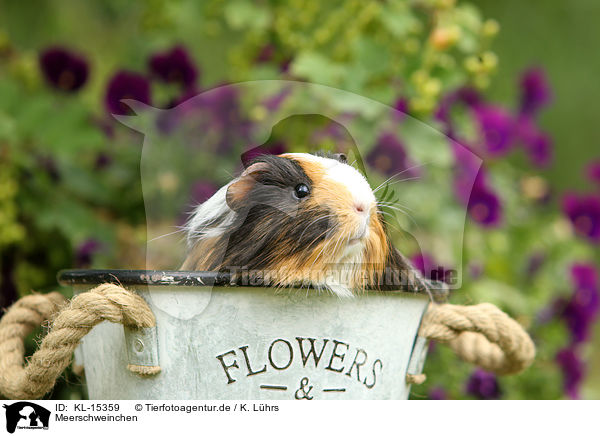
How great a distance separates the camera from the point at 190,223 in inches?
29.2

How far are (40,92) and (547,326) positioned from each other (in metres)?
1.43

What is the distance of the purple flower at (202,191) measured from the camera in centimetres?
75

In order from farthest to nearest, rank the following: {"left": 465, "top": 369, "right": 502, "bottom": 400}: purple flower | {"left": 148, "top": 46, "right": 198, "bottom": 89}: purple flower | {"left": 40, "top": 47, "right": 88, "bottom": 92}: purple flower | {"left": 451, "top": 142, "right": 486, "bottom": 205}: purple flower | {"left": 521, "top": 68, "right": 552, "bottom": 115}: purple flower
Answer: {"left": 521, "top": 68, "right": 552, "bottom": 115}: purple flower → {"left": 40, "top": 47, "right": 88, "bottom": 92}: purple flower → {"left": 148, "top": 46, "right": 198, "bottom": 89}: purple flower → {"left": 465, "top": 369, "right": 502, "bottom": 400}: purple flower → {"left": 451, "top": 142, "right": 486, "bottom": 205}: purple flower

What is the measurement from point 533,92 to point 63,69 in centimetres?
132

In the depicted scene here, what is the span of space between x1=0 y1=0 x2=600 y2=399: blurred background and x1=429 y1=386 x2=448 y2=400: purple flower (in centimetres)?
1

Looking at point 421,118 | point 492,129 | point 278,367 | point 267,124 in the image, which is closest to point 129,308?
point 278,367

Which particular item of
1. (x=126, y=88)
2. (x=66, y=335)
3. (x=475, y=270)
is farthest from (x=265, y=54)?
(x=66, y=335)

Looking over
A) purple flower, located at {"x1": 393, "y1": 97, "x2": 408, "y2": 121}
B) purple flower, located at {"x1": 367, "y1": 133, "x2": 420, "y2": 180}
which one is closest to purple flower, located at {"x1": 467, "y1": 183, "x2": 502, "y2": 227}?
purple flower, located at {"x1": 393, "y1": 97, "x2": 408, "y2": 121}

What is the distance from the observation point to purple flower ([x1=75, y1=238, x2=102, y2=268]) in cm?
150

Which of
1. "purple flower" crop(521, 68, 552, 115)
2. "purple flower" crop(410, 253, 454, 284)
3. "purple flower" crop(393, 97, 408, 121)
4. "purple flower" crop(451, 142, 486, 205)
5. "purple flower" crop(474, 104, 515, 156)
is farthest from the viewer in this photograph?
"purple flower" crop(521, 68, 552, 115)

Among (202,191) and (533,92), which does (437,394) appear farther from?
(533,92)

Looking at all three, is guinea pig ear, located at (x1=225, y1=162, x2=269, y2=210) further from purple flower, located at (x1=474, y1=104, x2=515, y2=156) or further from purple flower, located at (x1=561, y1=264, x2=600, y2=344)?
purple flower, located at (x1=561, y1=264, x2=600, y2=344)

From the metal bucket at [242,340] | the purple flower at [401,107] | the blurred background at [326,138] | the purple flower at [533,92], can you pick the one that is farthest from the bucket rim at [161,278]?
the purple flower at [533,92]
